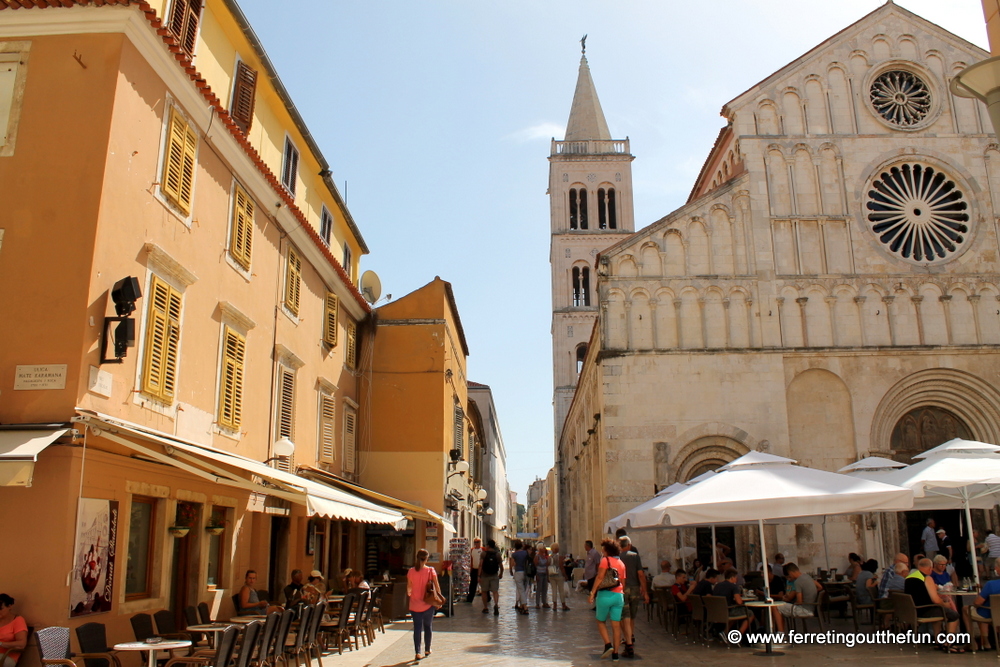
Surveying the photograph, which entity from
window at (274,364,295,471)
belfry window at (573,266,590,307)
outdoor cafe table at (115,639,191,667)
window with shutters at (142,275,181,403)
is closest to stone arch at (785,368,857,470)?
window at (274,364,295,471)

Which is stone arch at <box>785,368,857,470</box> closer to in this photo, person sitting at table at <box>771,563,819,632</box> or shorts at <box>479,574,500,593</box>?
shorts at <box>479,574,500,593</box>

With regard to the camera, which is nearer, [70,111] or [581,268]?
[70,111]

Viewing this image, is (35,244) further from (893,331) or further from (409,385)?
(893,331)

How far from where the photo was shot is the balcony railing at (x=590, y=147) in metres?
54.6

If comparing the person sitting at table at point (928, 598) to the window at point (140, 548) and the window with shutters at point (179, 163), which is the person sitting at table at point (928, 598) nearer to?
the window at point (140, 548)

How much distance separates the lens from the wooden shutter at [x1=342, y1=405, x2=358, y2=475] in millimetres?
19234

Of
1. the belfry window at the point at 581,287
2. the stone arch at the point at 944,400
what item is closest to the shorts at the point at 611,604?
the stone arch at the point at 944,400

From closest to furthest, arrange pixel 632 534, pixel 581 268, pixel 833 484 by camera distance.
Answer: pixel 833 484 → pixel 632 534 → pixel 581 268

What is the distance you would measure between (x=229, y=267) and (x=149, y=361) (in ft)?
9.94

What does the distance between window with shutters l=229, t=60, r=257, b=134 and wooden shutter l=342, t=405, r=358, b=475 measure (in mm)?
8179

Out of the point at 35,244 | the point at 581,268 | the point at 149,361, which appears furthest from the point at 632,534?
the point at 581,268

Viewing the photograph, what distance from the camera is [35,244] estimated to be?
860cm

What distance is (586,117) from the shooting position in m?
56.8

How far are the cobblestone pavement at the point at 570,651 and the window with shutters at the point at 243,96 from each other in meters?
8.67
